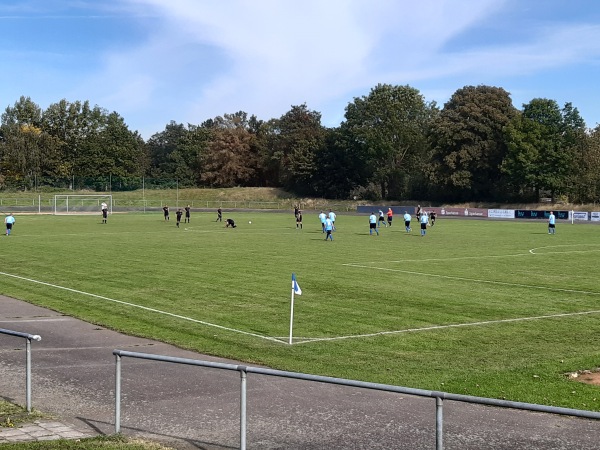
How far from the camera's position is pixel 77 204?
98500 millimetres

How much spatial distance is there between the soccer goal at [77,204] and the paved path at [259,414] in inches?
3412

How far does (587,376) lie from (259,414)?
19.7 ft

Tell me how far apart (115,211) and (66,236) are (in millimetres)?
56365

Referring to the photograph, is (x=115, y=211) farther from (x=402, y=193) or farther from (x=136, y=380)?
(x=136, y=380)

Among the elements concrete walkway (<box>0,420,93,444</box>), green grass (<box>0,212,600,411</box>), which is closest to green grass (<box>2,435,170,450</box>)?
concrete walkway (<box>0,420,93,444</box>)

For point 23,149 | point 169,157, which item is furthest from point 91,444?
point 169,157

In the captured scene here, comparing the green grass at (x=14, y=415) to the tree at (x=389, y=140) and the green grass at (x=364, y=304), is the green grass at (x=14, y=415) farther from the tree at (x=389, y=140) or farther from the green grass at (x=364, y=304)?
the tree at (x=389, y=140)

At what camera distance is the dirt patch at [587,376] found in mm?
11859

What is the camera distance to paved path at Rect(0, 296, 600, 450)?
838 centimetres

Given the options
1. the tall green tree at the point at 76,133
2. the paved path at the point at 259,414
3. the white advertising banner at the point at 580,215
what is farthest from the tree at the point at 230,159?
the paved path at the point at 259,414

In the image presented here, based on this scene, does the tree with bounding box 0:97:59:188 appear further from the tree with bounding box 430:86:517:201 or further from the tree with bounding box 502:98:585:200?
the tree with bounding box 502:98:585:200

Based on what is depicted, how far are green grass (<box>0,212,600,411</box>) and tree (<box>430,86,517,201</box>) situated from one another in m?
64.2

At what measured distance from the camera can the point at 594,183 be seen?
90.2 metres

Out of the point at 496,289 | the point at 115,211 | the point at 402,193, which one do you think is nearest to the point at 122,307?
the point at 496,289
